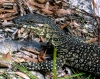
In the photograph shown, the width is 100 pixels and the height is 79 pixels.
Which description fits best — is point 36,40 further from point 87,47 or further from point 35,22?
point 87,47

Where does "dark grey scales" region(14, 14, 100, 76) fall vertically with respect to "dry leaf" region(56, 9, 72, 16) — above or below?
below

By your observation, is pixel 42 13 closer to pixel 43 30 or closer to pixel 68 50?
pixel 43 30

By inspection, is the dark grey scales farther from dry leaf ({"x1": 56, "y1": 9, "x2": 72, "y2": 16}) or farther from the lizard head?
dry leaf ({"x1": 56, "y1": 9, "x2": 72, "y2": 16})

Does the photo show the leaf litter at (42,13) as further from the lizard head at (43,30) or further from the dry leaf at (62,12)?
the lizard head at (43,30)

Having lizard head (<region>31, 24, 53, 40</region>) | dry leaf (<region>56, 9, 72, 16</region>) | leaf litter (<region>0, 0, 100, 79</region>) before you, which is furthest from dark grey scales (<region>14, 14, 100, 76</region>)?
dry leaf (<region>56, 9, 72, 16</region>)

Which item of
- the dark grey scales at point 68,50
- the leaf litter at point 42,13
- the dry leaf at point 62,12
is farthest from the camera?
the dry leaf at point 62,12

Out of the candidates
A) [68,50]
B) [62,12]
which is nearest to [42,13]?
[62,12]

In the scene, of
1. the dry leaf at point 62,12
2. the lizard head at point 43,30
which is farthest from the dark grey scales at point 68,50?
the dry leaf at point 62,12

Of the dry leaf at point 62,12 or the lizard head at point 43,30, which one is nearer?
the lizard head at point 43,30

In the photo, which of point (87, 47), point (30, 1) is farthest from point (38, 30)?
point (30, 1)

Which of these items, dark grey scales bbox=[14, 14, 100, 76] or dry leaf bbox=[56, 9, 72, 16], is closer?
dark grey scales bbox=[14, 14, 100, 76]
